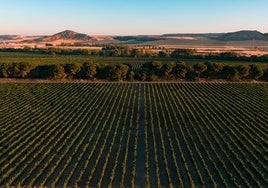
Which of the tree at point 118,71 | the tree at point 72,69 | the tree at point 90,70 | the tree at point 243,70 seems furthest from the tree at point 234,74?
the tree at point 72,69

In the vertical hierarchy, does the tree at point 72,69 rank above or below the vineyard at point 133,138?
above

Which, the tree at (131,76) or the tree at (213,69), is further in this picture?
the tree at (213,69)

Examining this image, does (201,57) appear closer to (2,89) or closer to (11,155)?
(2,89)

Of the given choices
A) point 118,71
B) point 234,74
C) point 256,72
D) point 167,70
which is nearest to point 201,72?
point 234,74

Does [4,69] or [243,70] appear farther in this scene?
[243,70]

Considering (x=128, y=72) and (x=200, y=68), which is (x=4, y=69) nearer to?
(x=128, y=72)

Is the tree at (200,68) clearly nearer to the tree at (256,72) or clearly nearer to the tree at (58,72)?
the tree at (256,72)

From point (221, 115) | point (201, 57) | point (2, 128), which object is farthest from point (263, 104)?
point (201, 57)

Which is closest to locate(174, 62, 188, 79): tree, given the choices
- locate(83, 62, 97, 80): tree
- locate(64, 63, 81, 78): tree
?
locate(83, 62, 97, 80): tree
